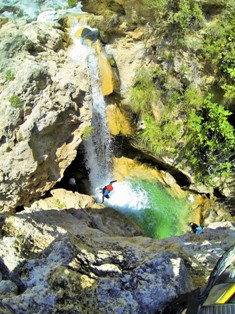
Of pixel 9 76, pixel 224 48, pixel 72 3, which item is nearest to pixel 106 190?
pixel 9 76

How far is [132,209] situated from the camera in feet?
37.1

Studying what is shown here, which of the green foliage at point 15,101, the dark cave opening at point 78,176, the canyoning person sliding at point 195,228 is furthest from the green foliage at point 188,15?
the canyoning person sliding at point 195,228

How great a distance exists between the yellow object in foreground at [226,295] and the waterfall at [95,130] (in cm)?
859

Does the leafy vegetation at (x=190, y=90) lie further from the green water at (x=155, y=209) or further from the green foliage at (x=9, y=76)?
the green foliage at (x=9, y=76)

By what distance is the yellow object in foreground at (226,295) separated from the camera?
2295 millimetres

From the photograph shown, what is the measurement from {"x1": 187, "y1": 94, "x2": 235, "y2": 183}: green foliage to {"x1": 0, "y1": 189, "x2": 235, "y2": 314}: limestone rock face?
540cm

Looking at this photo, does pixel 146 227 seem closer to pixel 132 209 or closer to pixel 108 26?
pixel 132 209

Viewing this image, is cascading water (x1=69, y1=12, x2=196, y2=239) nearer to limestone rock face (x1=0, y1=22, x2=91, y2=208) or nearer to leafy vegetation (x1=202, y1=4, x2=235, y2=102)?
limestone rock face (x1=0, y1=22, x2=91, y2=208)

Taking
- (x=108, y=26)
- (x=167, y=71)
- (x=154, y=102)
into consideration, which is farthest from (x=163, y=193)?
(x=108, y=26)

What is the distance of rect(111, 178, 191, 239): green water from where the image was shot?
10.9m

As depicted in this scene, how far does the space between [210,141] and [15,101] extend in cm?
623

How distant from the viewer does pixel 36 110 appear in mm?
8211

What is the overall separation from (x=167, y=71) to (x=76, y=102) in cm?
335

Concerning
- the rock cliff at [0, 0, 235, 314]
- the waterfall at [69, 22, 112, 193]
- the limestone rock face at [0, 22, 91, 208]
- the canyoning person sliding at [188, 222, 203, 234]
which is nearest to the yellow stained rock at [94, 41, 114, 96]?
the waterfall at [69, 22, 112, 193]
